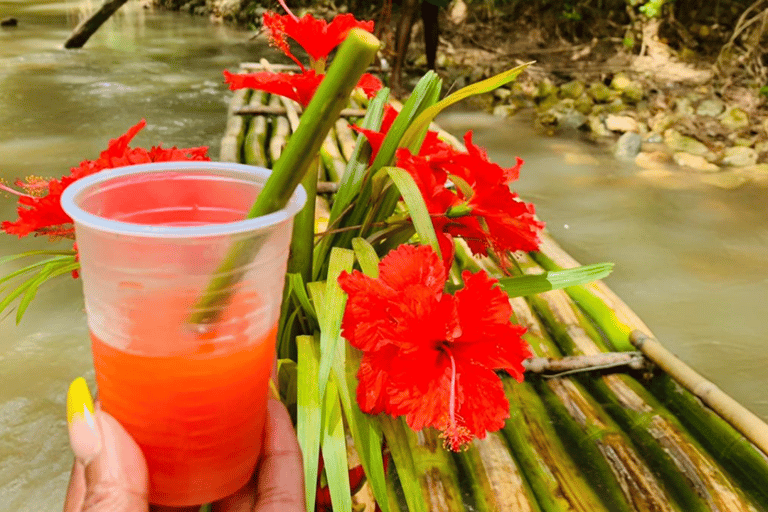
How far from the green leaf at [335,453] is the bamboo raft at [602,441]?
0.10 metres

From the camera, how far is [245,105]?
3365 mm

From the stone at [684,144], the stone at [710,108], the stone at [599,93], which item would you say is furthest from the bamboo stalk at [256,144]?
the stone at [710,108]

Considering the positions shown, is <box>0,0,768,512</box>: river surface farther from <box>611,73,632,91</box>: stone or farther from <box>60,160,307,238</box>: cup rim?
<box>60,160,307,238</box>: cup rim

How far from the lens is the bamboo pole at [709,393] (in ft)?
3.88

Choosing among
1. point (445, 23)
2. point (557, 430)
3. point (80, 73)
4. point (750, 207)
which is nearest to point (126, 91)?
point (80, 73)

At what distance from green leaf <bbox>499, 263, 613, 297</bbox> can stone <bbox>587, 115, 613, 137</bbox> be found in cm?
403

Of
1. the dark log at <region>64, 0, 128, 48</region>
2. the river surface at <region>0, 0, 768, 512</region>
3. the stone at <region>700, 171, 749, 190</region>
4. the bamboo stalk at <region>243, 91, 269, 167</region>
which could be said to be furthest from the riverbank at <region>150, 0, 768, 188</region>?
the dark log at <region>64, 0, 128, 48</region>

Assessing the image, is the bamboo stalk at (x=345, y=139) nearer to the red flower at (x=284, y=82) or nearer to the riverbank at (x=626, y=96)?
the riverbank at (x=626, y=96)

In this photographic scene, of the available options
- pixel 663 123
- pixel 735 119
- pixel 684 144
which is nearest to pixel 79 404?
pixel 684 144

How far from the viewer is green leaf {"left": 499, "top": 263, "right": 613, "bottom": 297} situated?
3.28ft

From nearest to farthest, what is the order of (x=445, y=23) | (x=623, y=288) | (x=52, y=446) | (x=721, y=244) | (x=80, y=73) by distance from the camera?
1. (x=52, y=446)
2. (x=623, y=288)
3. (x=721, y=244)
4. (x=80, y=73)
5. (x=445, y=23)

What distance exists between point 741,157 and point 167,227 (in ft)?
14.2

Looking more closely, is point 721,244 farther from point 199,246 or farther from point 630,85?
point 199,246

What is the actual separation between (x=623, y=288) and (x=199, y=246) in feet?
8.20
